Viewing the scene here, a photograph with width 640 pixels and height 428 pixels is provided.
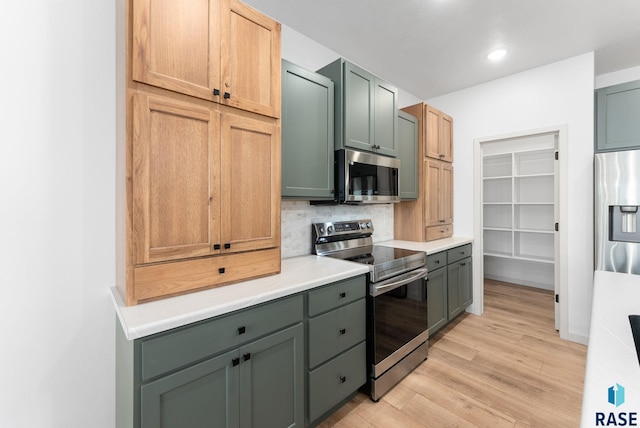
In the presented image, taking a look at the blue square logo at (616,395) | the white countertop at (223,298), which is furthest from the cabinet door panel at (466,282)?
the blue square logo at (616,395)

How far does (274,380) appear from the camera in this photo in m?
1.34

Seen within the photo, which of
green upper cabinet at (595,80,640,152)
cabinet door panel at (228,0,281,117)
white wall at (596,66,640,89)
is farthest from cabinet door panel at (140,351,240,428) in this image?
white wall at (596,66,640,89)

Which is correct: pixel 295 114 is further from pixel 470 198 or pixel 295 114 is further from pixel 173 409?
pixel 470 198

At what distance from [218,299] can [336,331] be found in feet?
2.53

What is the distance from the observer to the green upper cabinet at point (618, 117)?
2600 mm

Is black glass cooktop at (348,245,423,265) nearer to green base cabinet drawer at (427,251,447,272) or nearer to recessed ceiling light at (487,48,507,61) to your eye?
green base cabinet drawer at (427,251,447,272)

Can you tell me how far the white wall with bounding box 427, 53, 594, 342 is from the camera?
2617 millimetres

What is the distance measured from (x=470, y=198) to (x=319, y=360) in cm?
277

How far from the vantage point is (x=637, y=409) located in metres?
0.57

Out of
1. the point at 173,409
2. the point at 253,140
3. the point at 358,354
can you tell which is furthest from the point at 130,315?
the point at 358,354

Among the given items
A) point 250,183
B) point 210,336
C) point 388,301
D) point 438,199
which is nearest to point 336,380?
point 388,301

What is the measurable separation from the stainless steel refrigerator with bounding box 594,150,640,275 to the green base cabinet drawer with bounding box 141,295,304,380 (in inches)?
109

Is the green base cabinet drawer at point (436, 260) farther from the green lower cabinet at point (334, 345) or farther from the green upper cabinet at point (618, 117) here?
the green upper cabinet at point (618, 117)

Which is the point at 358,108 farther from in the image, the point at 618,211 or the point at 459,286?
the point at 618,211
